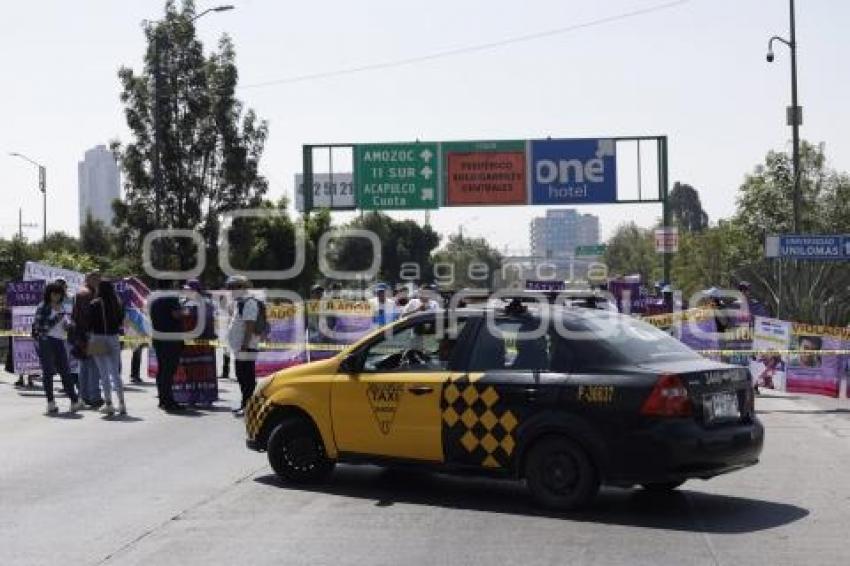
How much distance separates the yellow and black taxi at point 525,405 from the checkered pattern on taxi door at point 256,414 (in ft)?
0.09

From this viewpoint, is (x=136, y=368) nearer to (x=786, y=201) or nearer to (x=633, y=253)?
(x=786, y=201)

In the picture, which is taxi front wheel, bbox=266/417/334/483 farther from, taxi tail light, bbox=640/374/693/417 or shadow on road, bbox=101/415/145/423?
shadow on road, bbox=101/415/145/423

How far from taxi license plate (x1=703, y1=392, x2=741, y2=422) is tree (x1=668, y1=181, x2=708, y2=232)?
128561 millimetres

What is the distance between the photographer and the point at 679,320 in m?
18.6

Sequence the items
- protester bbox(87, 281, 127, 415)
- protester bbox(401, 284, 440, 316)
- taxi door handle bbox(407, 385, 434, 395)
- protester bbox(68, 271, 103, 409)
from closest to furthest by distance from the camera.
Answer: taxi door handle bbox(407, 385, 434, 395)
protester bbox(87, 281, 127, 415)
protester bbox(68, 271, 103, 409)
protester bbox(401, 284, 440, 316)

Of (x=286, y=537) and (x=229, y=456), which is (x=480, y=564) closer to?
(x=286, y=537)

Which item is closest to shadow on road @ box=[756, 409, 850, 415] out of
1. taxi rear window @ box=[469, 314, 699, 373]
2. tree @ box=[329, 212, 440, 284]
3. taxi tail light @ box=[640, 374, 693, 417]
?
taxi rear window @ box=[469, 314, 699, 373]

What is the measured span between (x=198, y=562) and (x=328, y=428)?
2595 millimetres

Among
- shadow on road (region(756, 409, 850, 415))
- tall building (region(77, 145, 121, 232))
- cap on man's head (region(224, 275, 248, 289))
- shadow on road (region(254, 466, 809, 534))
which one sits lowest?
shadow on road (region(756, 409, 850, 415))

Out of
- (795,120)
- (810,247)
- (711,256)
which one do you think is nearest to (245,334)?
(810,247)

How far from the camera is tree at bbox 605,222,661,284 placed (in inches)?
3378

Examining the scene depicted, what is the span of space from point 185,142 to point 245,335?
82.0 feet

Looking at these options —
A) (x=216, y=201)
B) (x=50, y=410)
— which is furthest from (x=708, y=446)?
(x=216, y=201)

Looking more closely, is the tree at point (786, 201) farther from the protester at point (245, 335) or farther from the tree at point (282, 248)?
the protester at point (245, 335)
